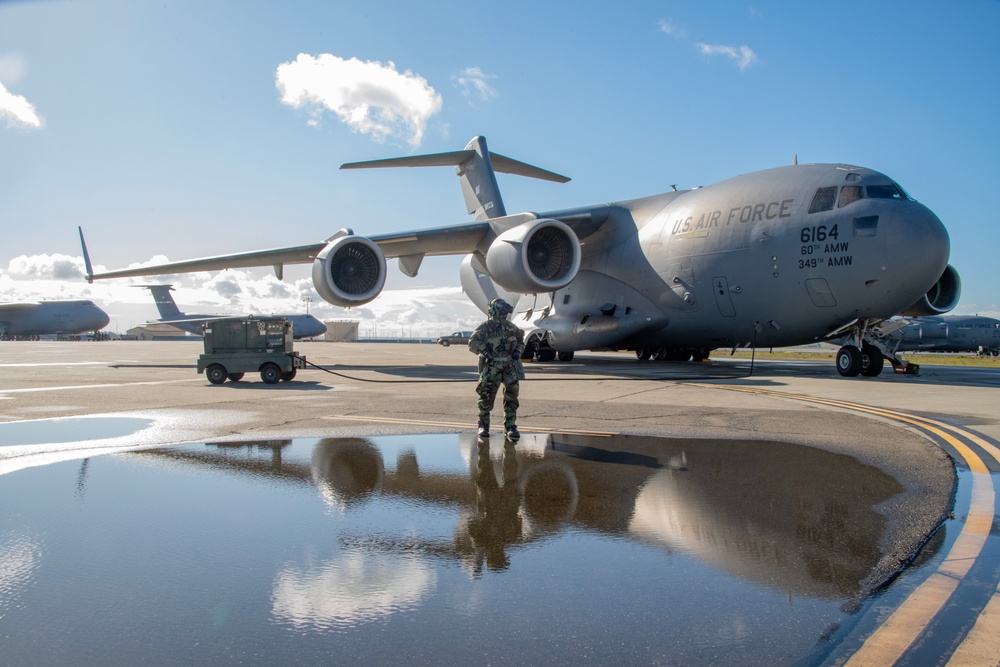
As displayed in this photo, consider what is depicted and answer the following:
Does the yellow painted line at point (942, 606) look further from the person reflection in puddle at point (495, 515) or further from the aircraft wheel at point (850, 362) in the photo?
the aircraft wheel at point (850, 362)

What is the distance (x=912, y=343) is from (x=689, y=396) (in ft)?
144

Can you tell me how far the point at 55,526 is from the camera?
376 centimetres

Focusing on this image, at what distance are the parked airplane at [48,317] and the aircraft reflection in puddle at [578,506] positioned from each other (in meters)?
68.4

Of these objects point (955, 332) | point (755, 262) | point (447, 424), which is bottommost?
point (955, 332)

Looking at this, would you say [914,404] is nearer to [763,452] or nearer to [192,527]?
[763,452]

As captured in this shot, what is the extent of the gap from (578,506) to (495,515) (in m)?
0.54

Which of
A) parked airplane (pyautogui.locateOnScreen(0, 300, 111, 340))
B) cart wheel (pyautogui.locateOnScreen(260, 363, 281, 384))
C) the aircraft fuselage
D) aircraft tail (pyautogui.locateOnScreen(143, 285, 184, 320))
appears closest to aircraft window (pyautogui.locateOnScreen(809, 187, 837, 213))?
the aircraft fuselage

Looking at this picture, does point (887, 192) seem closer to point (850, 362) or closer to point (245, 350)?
point (850, 362)

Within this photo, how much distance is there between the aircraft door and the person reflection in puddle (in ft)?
36.9

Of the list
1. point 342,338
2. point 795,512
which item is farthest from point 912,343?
point 342,338

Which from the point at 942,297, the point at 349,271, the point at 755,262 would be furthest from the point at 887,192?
the point at 349,271

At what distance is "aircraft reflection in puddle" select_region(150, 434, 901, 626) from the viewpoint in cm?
299

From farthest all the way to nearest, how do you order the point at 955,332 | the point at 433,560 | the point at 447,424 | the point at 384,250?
the point at 955,332 → the point at 384,250 → the point at 447,424 → the point at 433,560

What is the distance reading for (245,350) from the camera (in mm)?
13836
